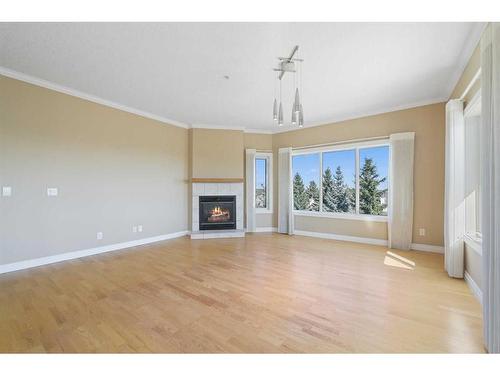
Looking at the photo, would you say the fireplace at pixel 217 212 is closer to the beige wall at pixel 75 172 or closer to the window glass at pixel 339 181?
the beige wall at pixel 75 172

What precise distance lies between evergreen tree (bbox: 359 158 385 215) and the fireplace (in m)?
3.10

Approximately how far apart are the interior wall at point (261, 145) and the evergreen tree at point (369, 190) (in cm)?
244

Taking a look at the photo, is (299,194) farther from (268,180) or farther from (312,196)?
(268,180)

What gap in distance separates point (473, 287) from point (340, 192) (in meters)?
2.93

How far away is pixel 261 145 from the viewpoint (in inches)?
244

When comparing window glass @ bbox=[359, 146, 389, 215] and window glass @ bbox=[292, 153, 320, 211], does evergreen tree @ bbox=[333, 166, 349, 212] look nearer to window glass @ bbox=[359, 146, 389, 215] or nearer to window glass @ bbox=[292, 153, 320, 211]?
window glass @ bbox=[359, 146, 389, 215]

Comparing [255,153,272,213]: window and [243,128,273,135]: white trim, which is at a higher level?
[243,128,273,135]: white trim

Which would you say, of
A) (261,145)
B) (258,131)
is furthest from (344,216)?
(258,131)

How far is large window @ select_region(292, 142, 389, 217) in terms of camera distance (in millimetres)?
4703

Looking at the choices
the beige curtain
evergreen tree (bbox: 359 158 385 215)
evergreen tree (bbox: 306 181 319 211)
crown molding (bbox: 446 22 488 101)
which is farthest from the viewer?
evergreen tree (bbox: 306 181 319 211)

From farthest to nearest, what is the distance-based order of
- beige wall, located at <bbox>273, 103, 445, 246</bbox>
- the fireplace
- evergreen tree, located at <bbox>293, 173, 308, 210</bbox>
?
evergreen tree, located at <bbox>293, 173, 308, 210</bbox> < the fireplace < beige wall, located at <bbox>273, 103, 445, 246</bbox>

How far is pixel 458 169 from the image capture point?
2.94 metres

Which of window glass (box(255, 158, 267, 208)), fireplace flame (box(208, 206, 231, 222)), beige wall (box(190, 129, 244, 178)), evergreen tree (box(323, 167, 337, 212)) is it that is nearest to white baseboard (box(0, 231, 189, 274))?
fireplace flame (box(208, 206, 231, 222))

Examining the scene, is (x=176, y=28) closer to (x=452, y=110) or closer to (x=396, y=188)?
(x=452, y=110)
